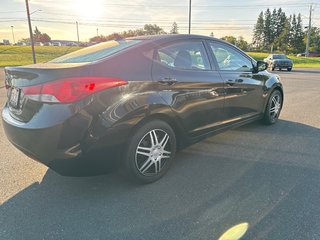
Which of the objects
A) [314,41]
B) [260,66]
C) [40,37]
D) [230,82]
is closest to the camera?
[230,82]

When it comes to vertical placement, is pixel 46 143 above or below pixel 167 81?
below

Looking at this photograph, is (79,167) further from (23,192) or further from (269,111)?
(269,111)

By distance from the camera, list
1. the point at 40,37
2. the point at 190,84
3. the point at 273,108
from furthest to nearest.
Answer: the point at 40,37 → the point at 273,108 → the point at 190,84

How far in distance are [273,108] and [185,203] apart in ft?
11.1

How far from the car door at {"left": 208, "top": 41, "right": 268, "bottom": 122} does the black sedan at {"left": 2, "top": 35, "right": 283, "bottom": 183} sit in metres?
0.03

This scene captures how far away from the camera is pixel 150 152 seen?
296cm

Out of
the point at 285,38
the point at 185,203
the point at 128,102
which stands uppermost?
the point at 285,38

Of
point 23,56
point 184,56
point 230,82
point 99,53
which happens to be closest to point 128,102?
point 99,53

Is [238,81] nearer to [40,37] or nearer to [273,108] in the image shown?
[273,108]

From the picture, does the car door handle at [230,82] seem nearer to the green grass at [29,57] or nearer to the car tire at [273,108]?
the car tire at [273,108]

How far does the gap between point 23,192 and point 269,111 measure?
13.9ft

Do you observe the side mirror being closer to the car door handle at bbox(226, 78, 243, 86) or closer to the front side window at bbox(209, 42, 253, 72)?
the front side window at bbox(209, 42, 253, 72)

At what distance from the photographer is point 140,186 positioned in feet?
9.75

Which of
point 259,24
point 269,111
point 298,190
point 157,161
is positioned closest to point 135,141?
point 157,161
